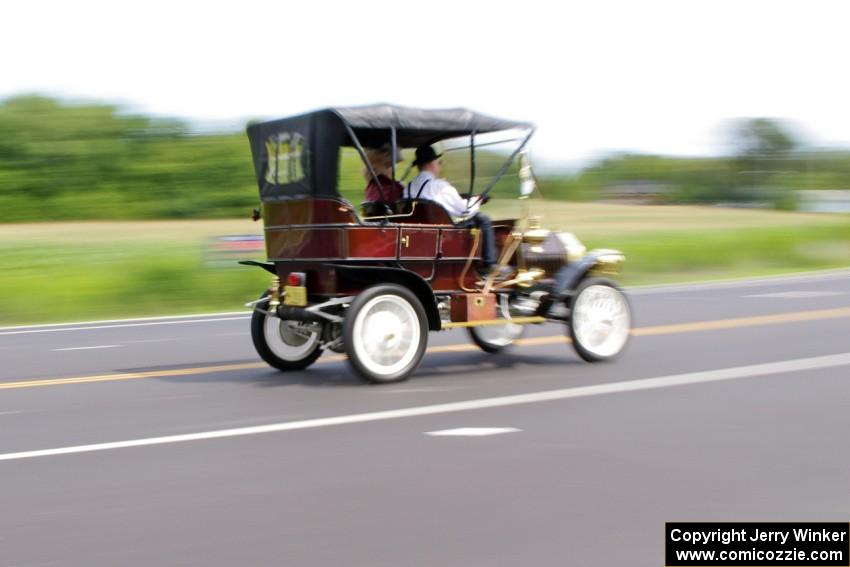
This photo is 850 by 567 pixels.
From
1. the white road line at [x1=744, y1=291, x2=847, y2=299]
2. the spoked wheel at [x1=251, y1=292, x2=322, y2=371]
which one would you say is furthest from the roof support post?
the white road line at [x1=744, y1=291, x2=847, y2=299]

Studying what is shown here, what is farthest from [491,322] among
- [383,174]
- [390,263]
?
[383,174]

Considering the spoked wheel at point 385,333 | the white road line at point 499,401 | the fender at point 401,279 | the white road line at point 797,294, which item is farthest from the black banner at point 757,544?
the white road line at point 797,294

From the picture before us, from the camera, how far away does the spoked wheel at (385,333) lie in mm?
9547

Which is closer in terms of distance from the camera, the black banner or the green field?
the black banner

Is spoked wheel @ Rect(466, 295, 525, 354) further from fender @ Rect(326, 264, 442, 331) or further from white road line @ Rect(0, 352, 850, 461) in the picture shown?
white road line @ Rect(0, 352, 850, 461)

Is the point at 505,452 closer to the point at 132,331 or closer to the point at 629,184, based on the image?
the point at 132,331

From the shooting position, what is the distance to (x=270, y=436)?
761 cm

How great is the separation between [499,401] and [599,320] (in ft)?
7.93

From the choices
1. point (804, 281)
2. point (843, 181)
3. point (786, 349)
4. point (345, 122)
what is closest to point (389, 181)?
point (345, 122)

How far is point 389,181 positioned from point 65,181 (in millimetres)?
38363

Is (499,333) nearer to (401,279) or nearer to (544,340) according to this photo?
(544,340)

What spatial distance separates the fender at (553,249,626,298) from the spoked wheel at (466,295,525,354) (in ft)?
3.17

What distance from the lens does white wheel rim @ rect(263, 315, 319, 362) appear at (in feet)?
35.2

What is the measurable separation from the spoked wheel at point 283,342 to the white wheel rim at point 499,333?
5.87 ft
